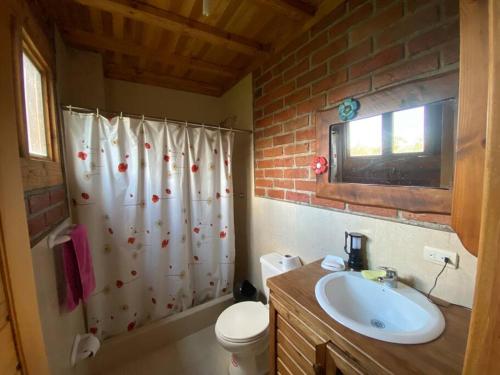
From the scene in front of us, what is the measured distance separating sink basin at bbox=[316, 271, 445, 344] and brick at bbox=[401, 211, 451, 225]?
0.31 meters

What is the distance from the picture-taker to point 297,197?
1486mm

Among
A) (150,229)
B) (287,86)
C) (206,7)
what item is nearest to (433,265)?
(287,86)

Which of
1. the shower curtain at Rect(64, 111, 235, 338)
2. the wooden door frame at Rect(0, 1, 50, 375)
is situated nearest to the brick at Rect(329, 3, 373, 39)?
the shower curtain at Rect(64, 111, 235, 338)

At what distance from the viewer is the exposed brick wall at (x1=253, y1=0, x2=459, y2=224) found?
824 mm

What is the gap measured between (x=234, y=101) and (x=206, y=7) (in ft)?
3.84

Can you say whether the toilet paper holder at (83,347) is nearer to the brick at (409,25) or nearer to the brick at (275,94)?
the brick at (275,94)

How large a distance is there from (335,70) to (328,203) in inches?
31.8

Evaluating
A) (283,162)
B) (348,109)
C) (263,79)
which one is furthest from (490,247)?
(263,79)

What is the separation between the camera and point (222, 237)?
1942mm

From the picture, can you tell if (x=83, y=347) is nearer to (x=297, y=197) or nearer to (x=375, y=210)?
(x=297, y=197)

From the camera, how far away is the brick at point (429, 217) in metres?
0.80

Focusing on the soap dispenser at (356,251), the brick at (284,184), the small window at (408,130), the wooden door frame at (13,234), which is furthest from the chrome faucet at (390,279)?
the wooden door frame at (13,234)

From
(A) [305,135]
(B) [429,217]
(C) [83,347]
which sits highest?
(A) [305,135]

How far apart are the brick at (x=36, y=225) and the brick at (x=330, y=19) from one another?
1.77 meters
